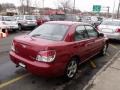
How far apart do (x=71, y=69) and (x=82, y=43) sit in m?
0.87

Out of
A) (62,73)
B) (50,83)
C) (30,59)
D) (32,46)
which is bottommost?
(50,83)

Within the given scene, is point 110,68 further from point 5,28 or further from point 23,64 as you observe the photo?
point 5,28

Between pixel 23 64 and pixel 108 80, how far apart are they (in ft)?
7.75

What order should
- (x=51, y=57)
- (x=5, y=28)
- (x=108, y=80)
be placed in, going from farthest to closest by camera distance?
(x=5, y=28) → (x=108, y=80) → (x=51, y=57)

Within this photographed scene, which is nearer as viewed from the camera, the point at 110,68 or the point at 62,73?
the point at 62,73

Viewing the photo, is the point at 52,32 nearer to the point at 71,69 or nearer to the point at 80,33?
the point at 80,33

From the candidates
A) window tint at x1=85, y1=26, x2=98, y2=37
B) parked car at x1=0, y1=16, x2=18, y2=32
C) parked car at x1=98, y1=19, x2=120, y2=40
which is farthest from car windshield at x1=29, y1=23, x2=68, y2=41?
parked car at x1=0, y1=16, x2=18, y2=32

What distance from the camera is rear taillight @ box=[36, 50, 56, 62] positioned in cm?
466

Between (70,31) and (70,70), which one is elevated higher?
(70,31)

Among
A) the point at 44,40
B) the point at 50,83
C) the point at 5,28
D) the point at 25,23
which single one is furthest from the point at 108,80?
the point at 25,23

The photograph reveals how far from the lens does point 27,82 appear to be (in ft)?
17.6

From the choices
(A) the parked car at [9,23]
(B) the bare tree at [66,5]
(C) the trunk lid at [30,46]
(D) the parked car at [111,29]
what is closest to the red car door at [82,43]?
(C) the trunk lid at [30,46]

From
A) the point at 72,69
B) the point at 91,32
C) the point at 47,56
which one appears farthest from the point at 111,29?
the point at 47,56

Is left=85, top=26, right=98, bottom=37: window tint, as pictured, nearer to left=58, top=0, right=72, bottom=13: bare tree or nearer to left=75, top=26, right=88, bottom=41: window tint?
left=75, top=26, right=88, bottom=41: window tint
